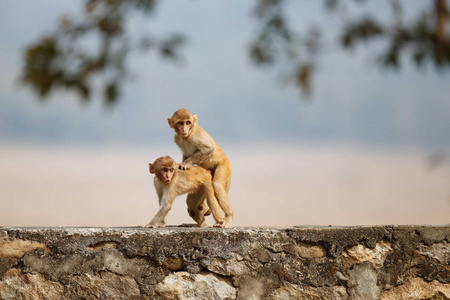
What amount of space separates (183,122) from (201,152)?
0.38m

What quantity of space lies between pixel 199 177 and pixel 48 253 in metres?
1.70

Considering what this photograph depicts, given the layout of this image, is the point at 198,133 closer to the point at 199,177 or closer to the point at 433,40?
the point at 199,177

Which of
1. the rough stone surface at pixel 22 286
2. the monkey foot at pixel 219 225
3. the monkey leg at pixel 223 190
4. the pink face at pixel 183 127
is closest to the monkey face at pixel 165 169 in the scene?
the pink face at pixel 183 127

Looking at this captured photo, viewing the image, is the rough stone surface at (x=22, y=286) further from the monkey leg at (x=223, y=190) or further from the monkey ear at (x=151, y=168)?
the monkey leg at (x=223, y=190)

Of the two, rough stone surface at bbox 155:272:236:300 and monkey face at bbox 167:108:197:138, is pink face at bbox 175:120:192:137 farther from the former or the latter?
rough stone surface at bbox 155:272:236:300

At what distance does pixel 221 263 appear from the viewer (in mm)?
4508

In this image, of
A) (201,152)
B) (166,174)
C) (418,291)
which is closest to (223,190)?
(201,152)

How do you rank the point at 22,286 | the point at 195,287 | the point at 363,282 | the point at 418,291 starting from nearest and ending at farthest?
the point at 22,286, the point at 195,287, the point at 363,282, the point at 418,291

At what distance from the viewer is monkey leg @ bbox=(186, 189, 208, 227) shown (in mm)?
5664

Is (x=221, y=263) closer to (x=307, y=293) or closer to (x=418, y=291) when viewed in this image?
(x=307, y=293)

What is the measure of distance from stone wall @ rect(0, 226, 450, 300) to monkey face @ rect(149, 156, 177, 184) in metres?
0.67

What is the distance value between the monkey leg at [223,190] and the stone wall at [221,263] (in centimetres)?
78

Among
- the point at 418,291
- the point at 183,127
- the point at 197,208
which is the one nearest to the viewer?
the point at 418,291

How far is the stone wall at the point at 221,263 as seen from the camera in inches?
168
